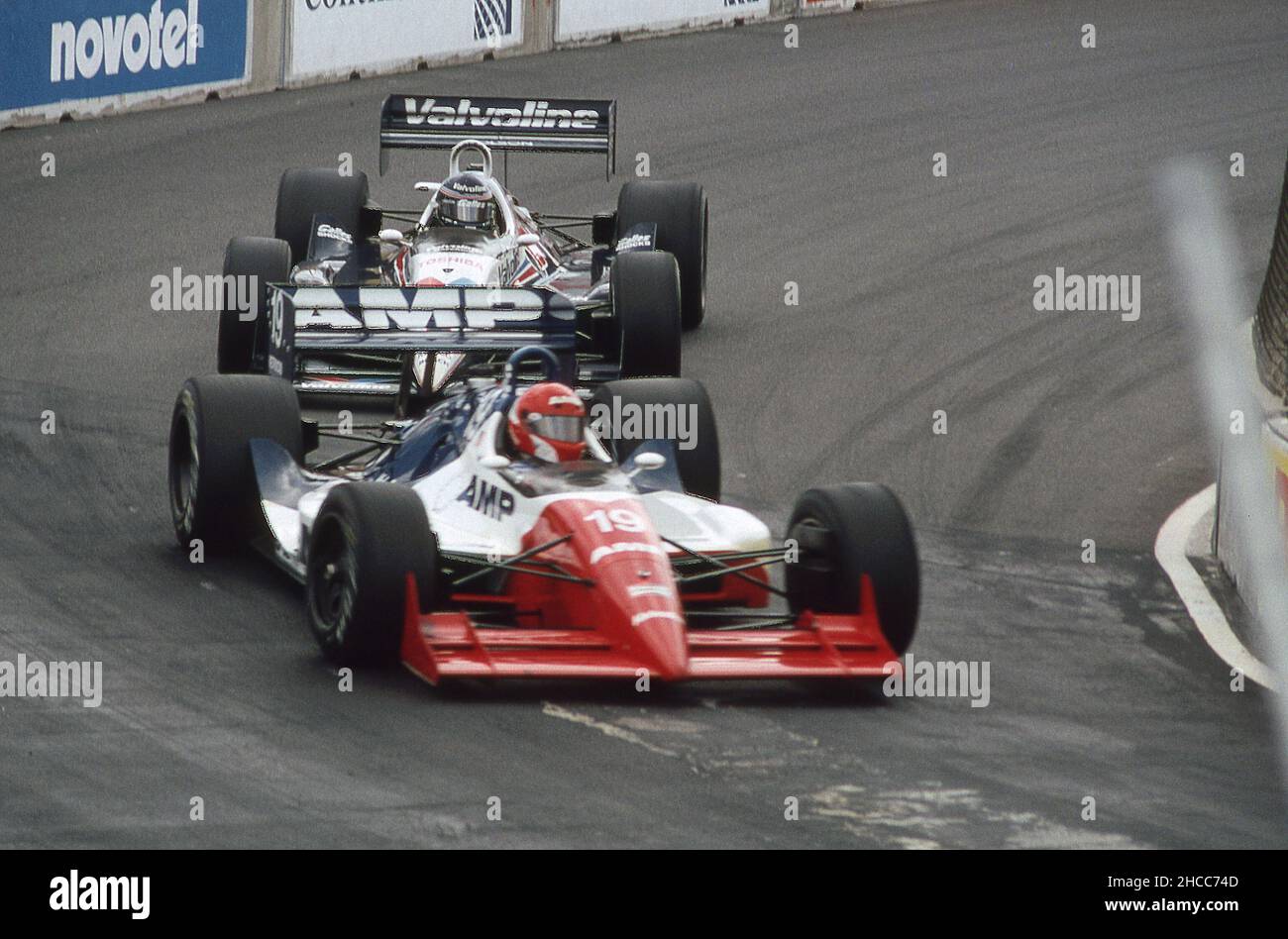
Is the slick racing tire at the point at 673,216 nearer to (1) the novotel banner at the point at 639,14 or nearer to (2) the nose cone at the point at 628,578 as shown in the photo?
(2) the nose cone at the point at 628,578

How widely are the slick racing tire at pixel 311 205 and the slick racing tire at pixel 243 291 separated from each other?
207 cm

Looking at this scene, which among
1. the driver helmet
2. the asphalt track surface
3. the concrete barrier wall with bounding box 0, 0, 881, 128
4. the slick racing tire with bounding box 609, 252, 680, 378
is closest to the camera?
the asphalt track surface

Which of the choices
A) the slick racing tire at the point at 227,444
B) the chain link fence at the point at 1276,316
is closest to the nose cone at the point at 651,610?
the slick racing tire at the point at 227,444

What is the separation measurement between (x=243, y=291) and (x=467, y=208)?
2.02 m

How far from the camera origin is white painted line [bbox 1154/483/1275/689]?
10594 millimetres

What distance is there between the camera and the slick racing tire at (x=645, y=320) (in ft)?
45.4

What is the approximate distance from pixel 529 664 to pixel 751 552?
144 centimetres

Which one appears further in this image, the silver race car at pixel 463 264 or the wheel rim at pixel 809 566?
the silver race car at pixel 463 264

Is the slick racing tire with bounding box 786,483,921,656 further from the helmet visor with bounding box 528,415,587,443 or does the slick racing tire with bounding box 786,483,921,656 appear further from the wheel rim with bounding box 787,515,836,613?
the helmet visor with bounding box 528,415,587,443

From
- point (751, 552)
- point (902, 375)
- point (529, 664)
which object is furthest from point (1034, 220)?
point (529, 664)

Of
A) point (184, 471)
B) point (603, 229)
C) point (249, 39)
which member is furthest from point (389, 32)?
point (184, 471)

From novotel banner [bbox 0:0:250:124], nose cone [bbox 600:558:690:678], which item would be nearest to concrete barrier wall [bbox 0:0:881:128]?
novotel banner [bbox 0:0:250:124]

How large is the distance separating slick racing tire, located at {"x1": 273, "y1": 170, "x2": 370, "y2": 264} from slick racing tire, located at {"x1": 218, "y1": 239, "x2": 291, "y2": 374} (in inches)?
81.4

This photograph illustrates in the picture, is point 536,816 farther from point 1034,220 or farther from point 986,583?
→ point 1034,220
